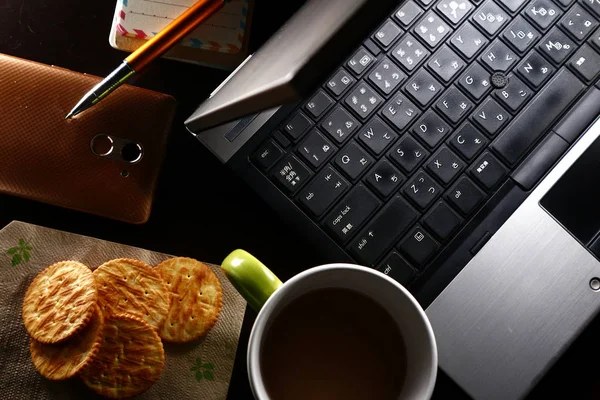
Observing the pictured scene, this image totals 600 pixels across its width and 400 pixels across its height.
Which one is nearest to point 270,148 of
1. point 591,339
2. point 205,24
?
point 205,24

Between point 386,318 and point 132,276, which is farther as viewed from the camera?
point 132,276

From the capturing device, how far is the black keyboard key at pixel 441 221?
2.06 ft

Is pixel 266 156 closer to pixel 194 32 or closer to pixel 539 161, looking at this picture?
pixel 194 32

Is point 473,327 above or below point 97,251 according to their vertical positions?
above

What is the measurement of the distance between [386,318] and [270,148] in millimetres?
217

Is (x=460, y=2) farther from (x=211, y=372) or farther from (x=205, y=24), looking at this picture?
(x=211, y=372)

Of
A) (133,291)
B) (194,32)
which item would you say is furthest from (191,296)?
(194,32)

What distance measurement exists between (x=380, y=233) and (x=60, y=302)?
365 mm

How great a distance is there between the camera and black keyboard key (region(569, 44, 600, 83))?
650 millimetres

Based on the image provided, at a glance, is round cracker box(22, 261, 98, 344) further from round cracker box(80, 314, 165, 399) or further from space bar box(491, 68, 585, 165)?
space bar box(491, 68, 585, 165)

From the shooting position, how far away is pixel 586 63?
651 millimetres

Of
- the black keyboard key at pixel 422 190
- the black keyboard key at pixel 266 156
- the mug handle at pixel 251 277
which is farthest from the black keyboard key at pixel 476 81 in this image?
the mug handle at pixel 251 277

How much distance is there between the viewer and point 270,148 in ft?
2.05

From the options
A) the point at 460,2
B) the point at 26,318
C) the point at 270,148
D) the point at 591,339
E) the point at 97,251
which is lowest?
the point at 26,318
